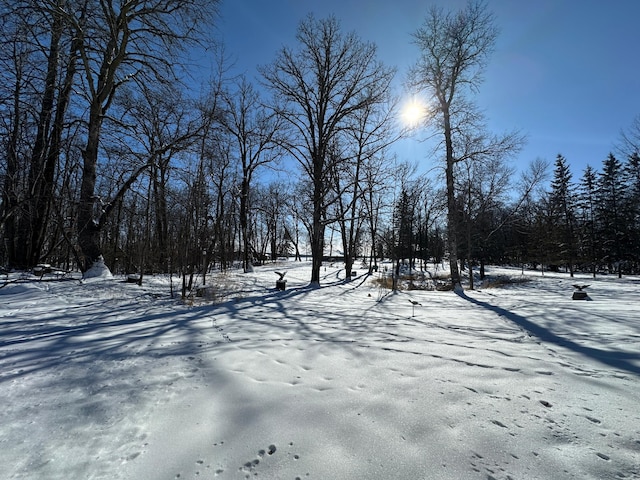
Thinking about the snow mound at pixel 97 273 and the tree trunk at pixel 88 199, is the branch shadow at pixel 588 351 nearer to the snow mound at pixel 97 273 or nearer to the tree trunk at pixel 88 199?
the snow mound at pixel 97 273

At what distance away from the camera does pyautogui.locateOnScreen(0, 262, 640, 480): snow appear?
5.47 feet

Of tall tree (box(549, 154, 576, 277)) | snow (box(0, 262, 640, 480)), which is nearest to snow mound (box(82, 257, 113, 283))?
snow (box(0, 262, 640, 480))

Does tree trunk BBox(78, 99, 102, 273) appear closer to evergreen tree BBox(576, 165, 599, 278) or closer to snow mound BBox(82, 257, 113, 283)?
snow mound BBox(82, 257, 113, 283)

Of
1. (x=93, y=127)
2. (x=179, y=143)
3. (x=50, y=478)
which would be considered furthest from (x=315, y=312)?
(x=93, y=127)

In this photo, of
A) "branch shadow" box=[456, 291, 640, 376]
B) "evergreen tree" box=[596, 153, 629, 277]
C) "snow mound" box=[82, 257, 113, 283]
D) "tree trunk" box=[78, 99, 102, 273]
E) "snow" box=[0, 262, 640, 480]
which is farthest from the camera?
"evergreen tree" box=[596, 153, 629, 277]

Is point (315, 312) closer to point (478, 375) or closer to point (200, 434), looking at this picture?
point (478, 375)

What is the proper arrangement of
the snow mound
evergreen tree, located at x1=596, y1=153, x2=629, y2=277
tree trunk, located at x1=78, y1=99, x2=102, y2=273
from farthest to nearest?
1. evergreen tree, located at x1=596, y1=153, x2=629, y2=277
2. tree trunk, located at x1=78, y1=99, x2=102, y2=273
3. the snow mound

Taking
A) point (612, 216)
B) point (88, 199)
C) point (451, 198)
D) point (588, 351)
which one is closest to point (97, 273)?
point (88, 199)

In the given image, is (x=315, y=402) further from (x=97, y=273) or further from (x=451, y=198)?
(x=451, y=198)

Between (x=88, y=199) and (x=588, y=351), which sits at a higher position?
(x=88, y=199)

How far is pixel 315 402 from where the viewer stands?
2350 mm

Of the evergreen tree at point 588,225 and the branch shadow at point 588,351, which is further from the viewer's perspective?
the evergreen tree at point 588,225

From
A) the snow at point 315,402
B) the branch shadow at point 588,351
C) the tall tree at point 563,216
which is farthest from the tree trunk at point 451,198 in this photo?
the tall tree at point 563,216

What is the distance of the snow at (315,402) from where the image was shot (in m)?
1.67
